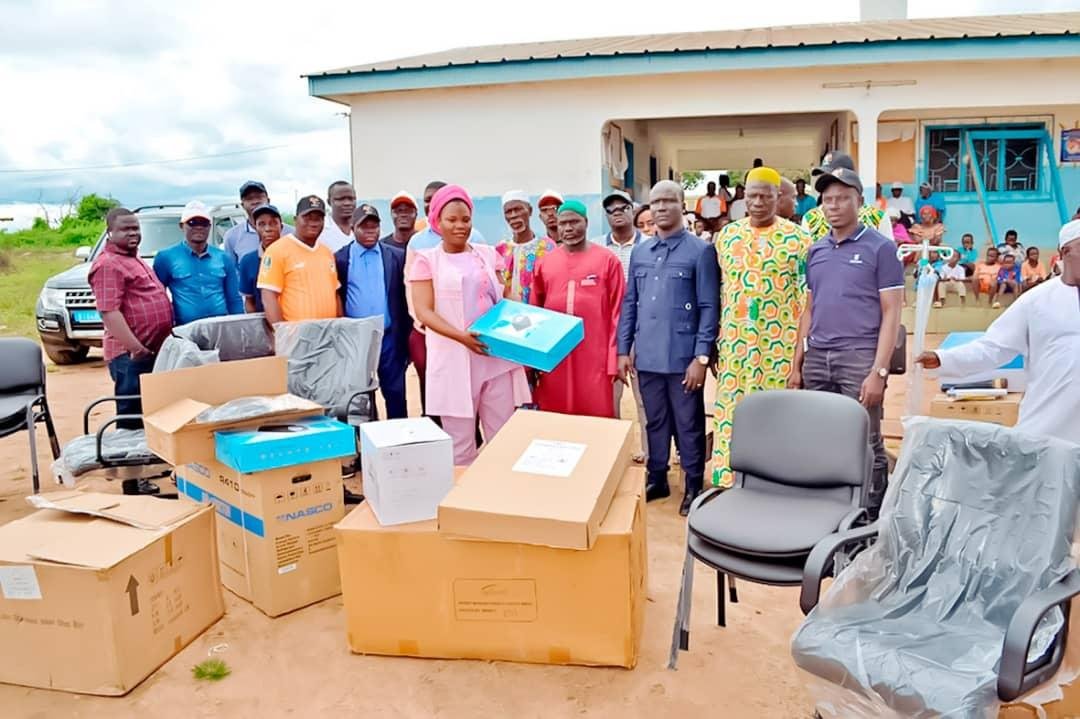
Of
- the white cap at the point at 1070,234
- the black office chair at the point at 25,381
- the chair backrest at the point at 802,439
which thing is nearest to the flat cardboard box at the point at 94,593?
the black office chair at the point at 25,381

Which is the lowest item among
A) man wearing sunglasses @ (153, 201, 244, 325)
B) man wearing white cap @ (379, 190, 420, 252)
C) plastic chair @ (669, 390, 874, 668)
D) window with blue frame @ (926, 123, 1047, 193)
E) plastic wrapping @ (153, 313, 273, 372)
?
plastic chair @ (669, 390, 874, 668)

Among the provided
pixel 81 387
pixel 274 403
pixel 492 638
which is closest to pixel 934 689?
pixel 492 638

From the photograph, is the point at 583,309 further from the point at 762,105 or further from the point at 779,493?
the point at 762,105

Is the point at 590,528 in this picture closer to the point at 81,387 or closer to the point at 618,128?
the point at 81,387

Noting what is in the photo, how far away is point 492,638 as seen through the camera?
3172 mm

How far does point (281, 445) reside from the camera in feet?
11.4

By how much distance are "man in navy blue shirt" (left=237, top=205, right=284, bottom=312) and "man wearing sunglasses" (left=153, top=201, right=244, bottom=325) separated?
159mm

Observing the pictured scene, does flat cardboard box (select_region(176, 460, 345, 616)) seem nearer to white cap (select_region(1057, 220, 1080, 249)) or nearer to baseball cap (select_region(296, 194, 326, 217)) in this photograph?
baseball cap (select_region(296, 194, 326, 217))

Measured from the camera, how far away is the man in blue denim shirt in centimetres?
448

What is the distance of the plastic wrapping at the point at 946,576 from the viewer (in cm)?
226

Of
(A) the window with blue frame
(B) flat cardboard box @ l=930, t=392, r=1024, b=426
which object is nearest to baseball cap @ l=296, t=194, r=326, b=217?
(B) flat cardboard box @ l=930, t=392, r=1024, b=426

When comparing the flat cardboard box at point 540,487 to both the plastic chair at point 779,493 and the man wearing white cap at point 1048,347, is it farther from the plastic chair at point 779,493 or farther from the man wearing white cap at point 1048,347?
the man wearing white cap at point 1048,347

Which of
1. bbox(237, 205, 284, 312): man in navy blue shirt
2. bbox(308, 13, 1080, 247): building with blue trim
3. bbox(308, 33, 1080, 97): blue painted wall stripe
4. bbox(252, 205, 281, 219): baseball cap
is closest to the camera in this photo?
bbox(237, 205, 284, 312): man in navy blue shirt

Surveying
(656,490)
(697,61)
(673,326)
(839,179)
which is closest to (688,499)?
(656,490)
